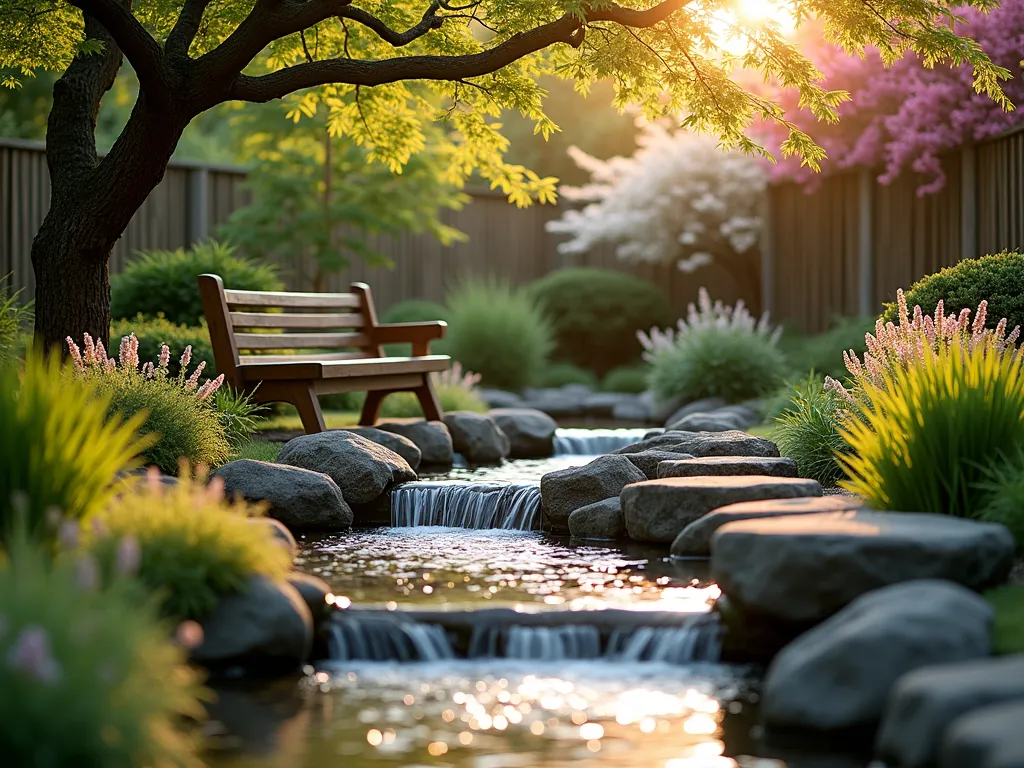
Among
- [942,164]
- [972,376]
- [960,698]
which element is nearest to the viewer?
[960,698]

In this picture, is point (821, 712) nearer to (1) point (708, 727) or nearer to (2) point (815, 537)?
(1) point (708, 727)

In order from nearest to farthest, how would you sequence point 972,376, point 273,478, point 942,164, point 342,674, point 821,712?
point 821,712, point 342,674, point 972,376, point 273,478, point 942,164

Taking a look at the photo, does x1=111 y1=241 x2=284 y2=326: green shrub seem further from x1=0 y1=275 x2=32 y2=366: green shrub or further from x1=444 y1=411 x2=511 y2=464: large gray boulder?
x1=444 y1=411 x2=511 y2=464: large gray boulder

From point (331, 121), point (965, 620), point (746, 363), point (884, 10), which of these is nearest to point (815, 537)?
point (965, 620)

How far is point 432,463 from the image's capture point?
356 inches

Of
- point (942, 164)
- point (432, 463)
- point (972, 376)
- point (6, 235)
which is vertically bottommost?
point (432, 463)

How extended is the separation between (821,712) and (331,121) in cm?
635

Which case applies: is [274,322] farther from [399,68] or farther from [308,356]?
[399,68]

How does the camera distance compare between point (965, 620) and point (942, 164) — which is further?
point (942, 164)

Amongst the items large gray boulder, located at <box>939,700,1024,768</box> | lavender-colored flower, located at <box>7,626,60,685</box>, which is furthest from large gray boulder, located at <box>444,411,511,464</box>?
lavender-colored flower, located at <box>7,626,60,685</box>

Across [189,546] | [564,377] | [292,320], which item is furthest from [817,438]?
[564,377]

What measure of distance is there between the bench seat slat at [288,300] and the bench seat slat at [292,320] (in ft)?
0.26

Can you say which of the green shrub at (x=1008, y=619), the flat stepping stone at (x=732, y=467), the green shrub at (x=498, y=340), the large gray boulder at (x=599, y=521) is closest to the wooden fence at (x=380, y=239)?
the green shrub at (x=498, y=340)

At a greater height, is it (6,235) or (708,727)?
(6,235)
